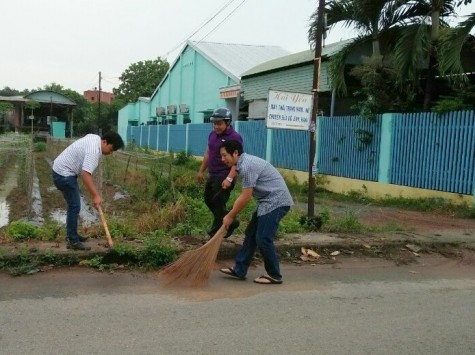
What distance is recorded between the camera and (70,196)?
219 inches

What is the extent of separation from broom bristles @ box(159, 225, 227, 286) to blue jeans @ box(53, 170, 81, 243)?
1.31 m

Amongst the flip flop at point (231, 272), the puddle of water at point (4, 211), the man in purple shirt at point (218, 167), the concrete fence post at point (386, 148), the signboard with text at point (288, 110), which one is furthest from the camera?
the concrete fence post at point (386, 148)

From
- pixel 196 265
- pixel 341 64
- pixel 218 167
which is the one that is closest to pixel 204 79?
pixel 341 64

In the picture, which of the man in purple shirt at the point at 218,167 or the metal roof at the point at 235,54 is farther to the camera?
the metal roof at the point at 235,54

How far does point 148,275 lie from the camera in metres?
5.30

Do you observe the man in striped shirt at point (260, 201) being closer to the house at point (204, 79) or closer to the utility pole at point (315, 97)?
the utility pole at point (315, 97)

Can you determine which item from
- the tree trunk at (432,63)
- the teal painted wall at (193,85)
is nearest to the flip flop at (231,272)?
the tree trunk at (432,63)

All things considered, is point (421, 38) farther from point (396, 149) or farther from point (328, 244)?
point (328, 244)

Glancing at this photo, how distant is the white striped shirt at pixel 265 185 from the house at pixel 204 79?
1571cm

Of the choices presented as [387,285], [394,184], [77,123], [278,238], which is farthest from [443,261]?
[77,123]

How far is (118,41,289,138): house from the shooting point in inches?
950

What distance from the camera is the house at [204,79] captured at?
24.1 metres

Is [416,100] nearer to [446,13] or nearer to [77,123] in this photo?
[446,13]

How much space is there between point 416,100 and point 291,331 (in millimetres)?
10224
